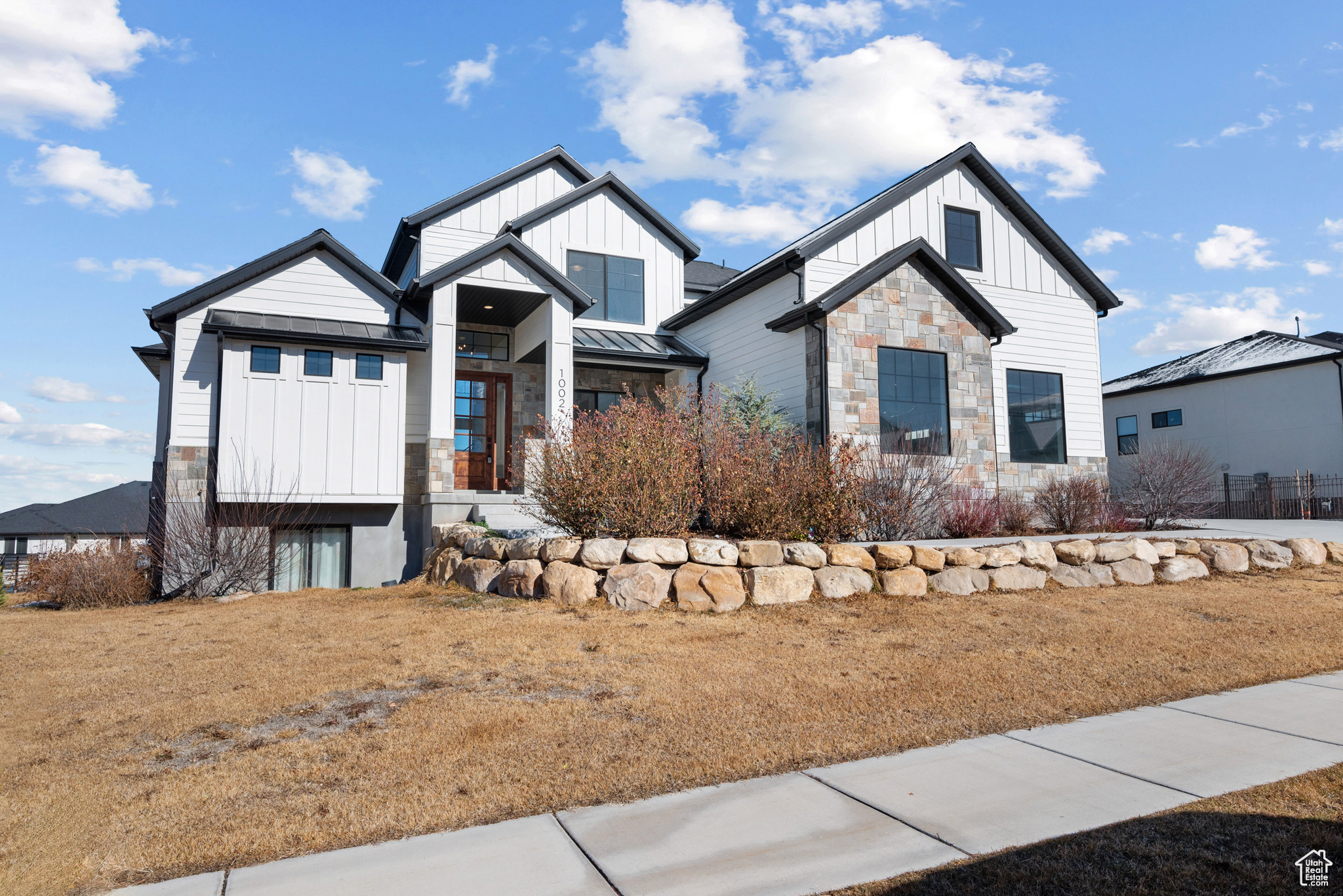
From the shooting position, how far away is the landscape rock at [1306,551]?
10859mm

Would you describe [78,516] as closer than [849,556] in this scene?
No

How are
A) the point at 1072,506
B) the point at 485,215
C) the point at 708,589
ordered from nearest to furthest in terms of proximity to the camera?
the point at 708,589
the point at 1072,506
the point at 485,215

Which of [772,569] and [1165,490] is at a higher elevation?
[1165,490]

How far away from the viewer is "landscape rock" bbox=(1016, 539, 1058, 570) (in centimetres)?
959

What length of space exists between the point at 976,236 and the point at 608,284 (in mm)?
7913

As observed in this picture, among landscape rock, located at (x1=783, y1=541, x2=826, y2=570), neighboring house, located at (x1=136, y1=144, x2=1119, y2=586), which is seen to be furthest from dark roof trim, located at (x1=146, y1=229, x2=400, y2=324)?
landscape rock, located at (x1=783, y1=541, x2=826, y2=570)

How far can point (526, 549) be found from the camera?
9.06 metres

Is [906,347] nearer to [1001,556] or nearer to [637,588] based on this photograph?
[1001,556]

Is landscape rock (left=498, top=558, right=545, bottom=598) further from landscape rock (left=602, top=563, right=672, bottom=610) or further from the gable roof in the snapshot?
the gable roof

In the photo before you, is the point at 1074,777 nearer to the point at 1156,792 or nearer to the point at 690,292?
the point at 1156,792

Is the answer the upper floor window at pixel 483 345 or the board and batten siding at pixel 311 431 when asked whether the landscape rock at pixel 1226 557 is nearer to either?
the board and batten siding at pixel 311 431

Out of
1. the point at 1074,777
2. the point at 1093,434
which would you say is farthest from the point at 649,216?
the point at 1074,777

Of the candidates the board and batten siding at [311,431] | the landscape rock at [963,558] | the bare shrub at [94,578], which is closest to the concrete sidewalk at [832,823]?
the landscape rock at [963,558]

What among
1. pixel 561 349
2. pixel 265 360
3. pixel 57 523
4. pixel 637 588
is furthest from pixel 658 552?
pixel 57 523
